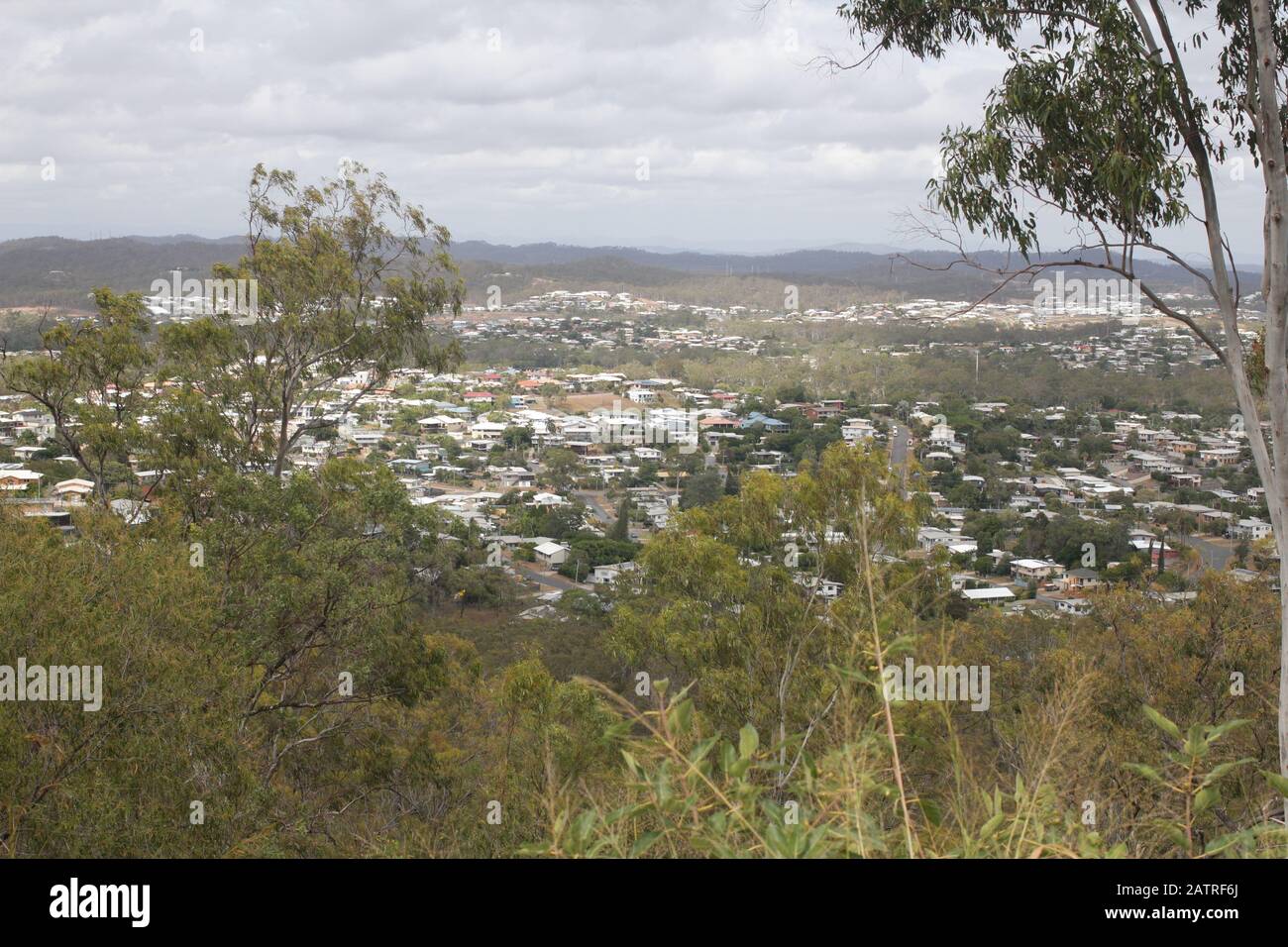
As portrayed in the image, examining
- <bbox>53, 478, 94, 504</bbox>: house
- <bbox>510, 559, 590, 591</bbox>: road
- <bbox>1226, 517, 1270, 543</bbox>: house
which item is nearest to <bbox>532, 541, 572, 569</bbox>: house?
<bbox>510, 559, 590, 591</bbox>: road

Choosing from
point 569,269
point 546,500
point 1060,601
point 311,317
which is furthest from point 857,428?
point 569,269

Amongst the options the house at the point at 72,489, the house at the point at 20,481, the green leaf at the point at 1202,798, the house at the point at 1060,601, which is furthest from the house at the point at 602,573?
the green leaf at the point at 1202,798

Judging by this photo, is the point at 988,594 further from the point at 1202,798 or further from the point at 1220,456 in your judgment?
the point at 1220,456

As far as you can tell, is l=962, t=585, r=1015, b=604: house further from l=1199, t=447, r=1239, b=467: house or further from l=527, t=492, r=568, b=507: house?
l=1199, t=447, r=1239, b=467: house

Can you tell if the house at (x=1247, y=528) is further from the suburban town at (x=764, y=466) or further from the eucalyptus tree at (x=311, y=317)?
the eucalyptus tree at (x=311, y=317)
